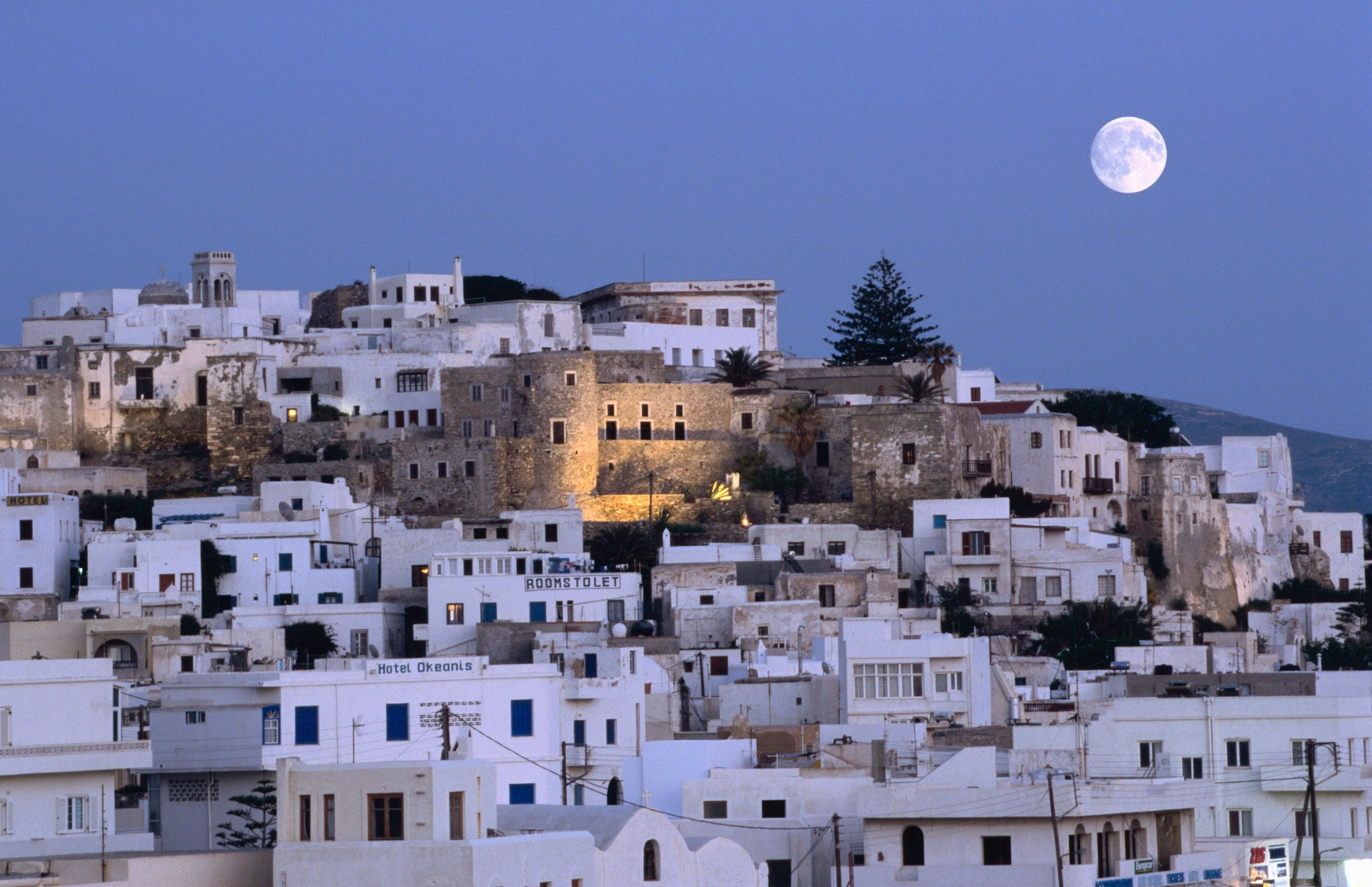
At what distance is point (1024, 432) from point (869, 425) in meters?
4.14

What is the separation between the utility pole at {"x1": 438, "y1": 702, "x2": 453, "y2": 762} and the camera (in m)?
33.0

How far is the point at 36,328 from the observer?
67.4 meters

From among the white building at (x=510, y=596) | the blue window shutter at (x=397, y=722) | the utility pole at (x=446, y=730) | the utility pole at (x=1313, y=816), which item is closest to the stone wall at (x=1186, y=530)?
the white building at (x=510, y=596)

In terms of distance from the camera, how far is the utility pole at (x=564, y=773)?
34.3m

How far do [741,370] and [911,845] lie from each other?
3237cm

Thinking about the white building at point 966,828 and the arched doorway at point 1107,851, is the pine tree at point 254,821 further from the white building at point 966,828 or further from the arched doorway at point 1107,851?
the arched doorway at point 1107,851

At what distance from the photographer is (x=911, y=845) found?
31.3 meters

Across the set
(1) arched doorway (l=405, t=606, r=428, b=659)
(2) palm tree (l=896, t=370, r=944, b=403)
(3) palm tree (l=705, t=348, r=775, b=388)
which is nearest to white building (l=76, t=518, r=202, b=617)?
(1) arched doorway (l=405, t=606, r=428, b=659)

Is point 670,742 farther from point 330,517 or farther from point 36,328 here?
point 36,328

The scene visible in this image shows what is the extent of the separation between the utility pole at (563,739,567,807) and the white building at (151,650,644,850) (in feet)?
1.37

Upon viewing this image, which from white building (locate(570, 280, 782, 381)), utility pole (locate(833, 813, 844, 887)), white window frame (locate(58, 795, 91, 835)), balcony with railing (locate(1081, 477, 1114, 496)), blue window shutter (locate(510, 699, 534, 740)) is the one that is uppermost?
white building (locate(570, 280, 782, 381))

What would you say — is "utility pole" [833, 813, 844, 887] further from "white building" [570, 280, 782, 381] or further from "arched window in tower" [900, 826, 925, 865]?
"white building" [570, 280, 782, 381]

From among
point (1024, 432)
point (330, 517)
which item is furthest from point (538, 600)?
point (1024, 432)

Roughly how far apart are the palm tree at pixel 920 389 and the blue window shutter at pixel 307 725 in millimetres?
27422
